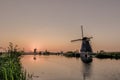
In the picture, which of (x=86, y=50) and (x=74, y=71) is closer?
(x=74, y=71)

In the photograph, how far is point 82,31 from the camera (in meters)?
93.3

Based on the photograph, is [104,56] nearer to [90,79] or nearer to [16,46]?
[90,79]

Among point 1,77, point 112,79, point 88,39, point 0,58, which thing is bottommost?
point 112,79

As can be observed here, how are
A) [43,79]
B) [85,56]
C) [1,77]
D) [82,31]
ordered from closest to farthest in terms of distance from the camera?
[1,77] → [43,79] → [85,56] → [82,31]

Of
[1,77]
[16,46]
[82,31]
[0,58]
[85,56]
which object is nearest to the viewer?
[1,77]

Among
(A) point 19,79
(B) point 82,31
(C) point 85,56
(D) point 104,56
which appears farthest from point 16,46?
(D) point 104,56

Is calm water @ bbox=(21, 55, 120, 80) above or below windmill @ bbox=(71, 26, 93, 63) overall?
below

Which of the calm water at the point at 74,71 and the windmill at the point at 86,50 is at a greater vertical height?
the windmill at the point at 86,50

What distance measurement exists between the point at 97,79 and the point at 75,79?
2.99 metres

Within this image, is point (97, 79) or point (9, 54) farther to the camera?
point (97, 79)

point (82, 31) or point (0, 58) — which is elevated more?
point (82, 31)

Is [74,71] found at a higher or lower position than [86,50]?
lower

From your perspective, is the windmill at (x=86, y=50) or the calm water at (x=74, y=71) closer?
the calm water at (x=74, y=71)

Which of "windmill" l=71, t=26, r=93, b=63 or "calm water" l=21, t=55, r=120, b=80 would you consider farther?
"windmill" l=71, t=26, r=93, b=63
